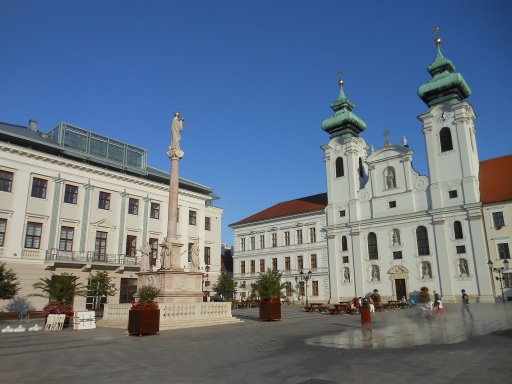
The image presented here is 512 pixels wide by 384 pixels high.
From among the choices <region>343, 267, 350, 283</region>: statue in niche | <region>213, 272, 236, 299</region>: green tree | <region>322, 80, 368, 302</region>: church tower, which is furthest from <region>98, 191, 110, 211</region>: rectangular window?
<region>343, 267, 350, 283</region>: statue in niche

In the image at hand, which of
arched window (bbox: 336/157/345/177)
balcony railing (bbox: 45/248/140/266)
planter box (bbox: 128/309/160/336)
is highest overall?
arched window (bbox: 336/157/345/177)

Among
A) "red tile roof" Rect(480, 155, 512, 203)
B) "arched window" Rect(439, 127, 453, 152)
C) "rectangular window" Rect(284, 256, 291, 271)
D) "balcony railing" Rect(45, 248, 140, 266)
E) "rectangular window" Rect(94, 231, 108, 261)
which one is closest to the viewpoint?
"balcony railing" Rect(45, 248, 140, 266)

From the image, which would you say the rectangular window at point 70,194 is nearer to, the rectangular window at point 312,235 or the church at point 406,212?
the church at point 406,212

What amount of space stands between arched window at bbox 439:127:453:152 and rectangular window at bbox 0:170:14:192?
Result: 39888mm

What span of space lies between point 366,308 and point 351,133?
37257 mm

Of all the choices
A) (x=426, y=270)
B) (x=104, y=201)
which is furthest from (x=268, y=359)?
(x=426, y=270)

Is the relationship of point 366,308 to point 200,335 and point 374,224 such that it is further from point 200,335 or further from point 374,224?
point 374,224

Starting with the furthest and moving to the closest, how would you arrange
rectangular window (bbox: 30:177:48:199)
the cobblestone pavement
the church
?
the church
rectangular window (bbox: 30:177:48:199)
the cobblestone pavement

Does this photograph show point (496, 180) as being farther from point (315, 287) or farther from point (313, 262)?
point (315, 287)

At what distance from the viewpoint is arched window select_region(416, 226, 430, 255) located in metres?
41.2

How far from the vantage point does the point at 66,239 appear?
106 feet

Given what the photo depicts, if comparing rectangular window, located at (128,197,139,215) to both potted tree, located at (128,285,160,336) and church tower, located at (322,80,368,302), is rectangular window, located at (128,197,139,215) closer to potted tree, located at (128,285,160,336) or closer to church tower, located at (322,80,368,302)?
church tower, located at (322,80,368,302)

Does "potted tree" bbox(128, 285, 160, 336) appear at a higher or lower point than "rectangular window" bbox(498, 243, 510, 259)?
lower

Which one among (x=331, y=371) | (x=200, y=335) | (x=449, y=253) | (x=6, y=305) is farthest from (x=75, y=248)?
(x=449, y=253)
